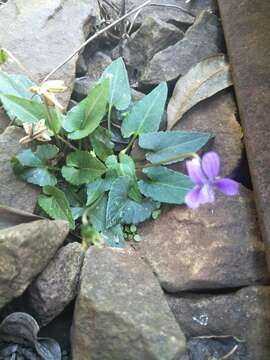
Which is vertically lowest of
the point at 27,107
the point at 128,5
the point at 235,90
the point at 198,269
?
the point at 198,269

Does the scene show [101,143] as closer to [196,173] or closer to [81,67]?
[81,67]

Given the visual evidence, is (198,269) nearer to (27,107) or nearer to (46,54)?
(27,107)

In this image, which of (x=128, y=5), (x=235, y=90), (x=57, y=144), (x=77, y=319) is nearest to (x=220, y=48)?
(x=235, y=90)

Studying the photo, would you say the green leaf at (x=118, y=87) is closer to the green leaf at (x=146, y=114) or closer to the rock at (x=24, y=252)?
the green leaf at (x=146, y=114)

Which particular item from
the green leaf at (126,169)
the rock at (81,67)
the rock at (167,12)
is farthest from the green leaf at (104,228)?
the rock at (167,12)

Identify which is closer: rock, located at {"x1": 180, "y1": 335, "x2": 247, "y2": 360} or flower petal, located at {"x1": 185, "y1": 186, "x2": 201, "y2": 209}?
flower petal, located at {"x1": 185, "y1": 186, "x2": 201, "y2": 209}

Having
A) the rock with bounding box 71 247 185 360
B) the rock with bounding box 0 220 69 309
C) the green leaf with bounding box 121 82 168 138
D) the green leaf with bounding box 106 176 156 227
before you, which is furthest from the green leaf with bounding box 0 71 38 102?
the rock with bounding box 71 247 185 360

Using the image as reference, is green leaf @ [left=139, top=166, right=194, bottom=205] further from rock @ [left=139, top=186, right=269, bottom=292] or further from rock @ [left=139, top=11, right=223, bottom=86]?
rock @ [left=139, top=11, right=223, bottom=86]
